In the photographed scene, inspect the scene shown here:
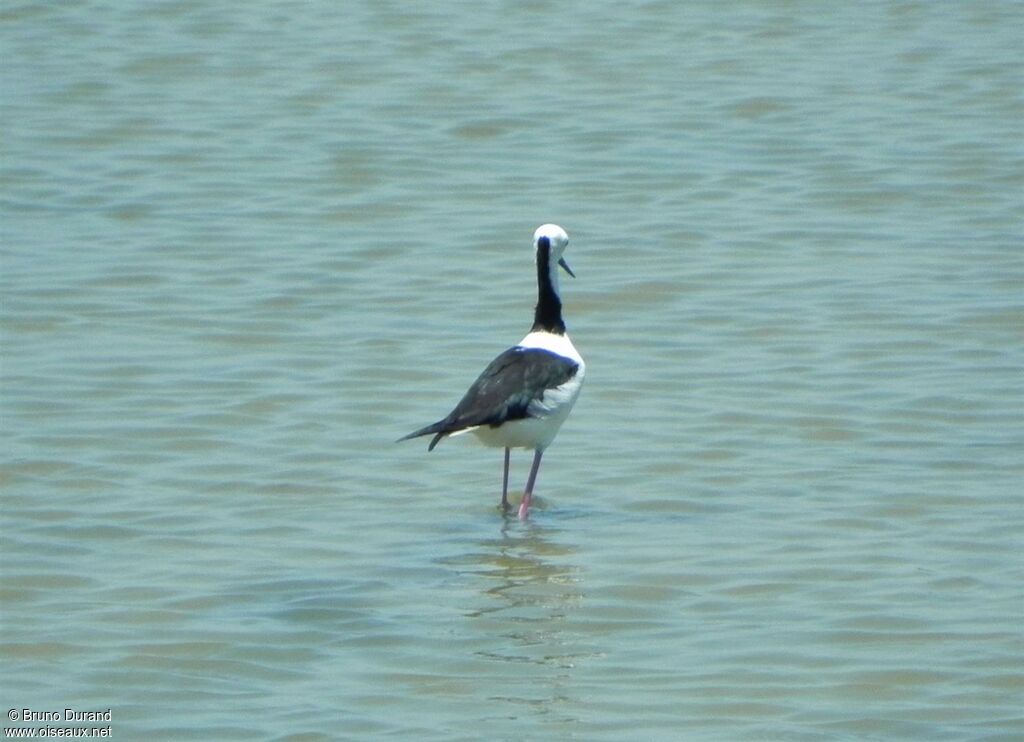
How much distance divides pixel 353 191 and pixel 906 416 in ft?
22.4

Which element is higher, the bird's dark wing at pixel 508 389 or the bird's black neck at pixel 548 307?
the bird's black neck at pixel 548 307

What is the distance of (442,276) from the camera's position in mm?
14578

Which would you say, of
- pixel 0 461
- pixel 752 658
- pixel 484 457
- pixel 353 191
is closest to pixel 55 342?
pixel 0 461

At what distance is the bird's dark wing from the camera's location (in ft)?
32.5

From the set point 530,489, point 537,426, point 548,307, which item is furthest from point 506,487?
point 548,307

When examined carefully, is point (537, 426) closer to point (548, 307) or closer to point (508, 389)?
point (508, 389)

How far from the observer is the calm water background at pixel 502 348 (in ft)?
25.7

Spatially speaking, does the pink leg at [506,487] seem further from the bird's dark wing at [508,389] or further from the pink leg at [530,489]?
the bird's dark wing at [508,389]

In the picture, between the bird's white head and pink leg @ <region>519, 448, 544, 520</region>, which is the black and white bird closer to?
pink leg @ <region>519, 448, 544, 520</region>

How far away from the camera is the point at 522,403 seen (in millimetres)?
10008

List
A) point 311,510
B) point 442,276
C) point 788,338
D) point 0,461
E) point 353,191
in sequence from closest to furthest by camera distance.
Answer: point 311,510 → point 0,461 → point 788,338 → point 442,276 → point 353,191

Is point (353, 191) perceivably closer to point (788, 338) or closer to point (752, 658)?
point (788, 338)

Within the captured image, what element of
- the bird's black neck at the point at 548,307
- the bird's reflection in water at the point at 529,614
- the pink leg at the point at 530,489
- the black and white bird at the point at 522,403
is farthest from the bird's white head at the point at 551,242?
the bird's reflection in water at the point at 529,614

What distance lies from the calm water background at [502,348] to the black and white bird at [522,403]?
34 centimetres
